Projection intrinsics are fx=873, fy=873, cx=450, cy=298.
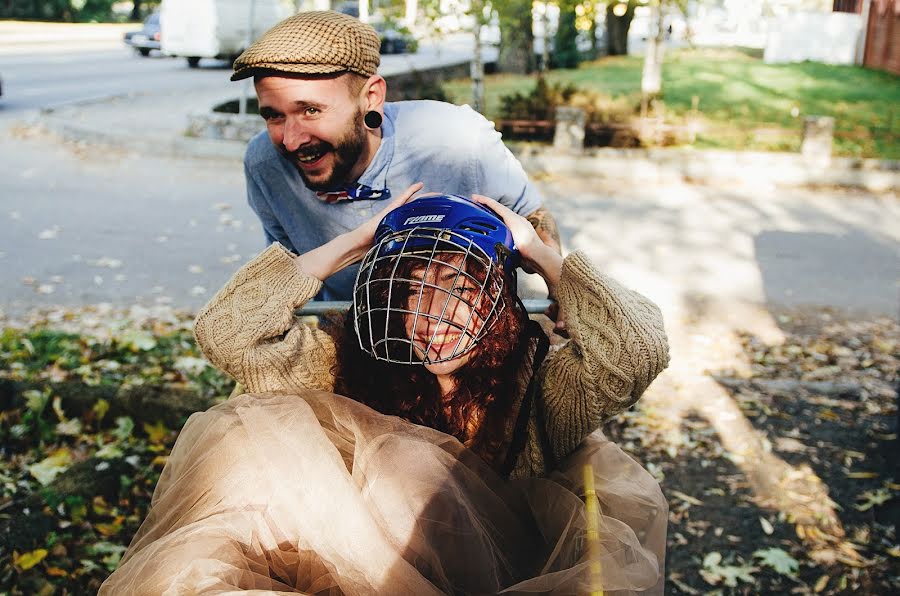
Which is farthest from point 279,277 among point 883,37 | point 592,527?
point 883,37

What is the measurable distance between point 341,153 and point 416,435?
3.50 feet

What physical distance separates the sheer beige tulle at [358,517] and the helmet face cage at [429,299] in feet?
0.60

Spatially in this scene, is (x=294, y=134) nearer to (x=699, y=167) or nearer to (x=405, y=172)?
(x=405, y=172)

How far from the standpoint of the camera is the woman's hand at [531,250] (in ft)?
7.82

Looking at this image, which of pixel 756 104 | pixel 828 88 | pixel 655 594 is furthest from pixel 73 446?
pixel 828 88

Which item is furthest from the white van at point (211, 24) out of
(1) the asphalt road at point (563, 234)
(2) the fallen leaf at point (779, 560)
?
(2) the fallen leaf at point (779, 560)

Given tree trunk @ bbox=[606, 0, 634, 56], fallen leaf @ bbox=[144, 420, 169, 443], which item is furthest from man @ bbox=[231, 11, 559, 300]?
tree trunk @ bbox=[606, 0, 634, 56]

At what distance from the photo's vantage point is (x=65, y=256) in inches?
293

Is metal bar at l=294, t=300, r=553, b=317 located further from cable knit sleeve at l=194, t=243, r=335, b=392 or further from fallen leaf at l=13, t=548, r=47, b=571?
fallen leaf at l=13, t=548, r=47, b=571

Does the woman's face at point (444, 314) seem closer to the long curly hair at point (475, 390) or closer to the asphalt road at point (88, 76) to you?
the long curly hair at point (475, 390)

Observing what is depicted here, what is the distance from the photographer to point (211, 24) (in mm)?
19906

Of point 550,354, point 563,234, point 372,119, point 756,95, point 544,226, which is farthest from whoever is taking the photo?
point 756,95

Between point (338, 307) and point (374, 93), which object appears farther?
point (374, 93)

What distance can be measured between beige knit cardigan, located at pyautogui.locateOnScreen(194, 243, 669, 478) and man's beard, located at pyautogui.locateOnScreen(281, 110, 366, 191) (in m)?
0.36
